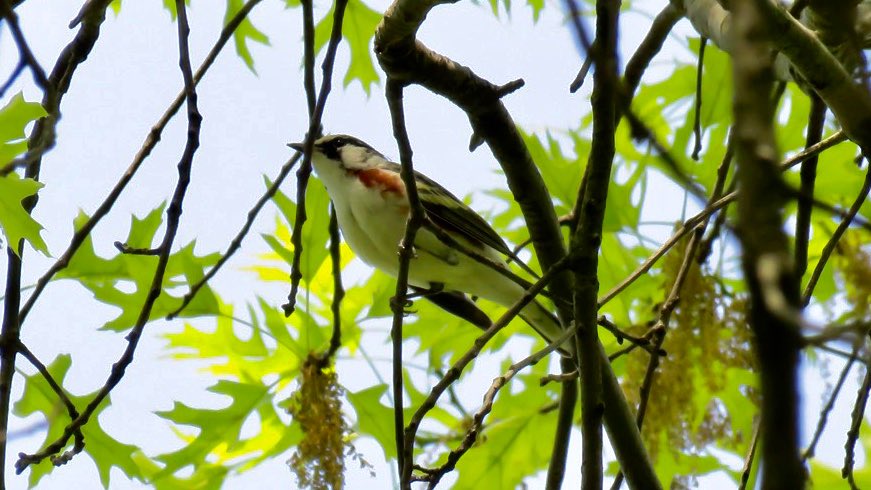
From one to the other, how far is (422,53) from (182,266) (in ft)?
4.04

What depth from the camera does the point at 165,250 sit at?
2.28 meters

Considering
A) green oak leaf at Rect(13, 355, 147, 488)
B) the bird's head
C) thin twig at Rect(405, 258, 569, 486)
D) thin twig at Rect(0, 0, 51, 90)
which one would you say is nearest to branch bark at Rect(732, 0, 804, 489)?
thin twig at Rect(405, 258, 569, 486)

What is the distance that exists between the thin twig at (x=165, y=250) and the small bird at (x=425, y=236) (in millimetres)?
1290

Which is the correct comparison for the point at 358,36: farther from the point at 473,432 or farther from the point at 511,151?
the point at 473,432

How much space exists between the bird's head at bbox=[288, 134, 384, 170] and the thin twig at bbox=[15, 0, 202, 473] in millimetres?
1535

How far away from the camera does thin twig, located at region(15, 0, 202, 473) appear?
2.18m

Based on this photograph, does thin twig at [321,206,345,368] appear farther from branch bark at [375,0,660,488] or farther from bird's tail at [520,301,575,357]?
bird's tail at [520,301,575,357]

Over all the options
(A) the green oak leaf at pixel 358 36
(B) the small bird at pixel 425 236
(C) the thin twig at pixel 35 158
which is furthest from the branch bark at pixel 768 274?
(A) the green oak leaf at pixel 358 36

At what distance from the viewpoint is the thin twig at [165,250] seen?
2.18 m

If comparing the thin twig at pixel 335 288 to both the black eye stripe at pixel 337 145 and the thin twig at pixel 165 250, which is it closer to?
the thin twig at pixel 165 250

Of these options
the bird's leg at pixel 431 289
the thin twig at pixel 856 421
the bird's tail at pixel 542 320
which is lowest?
the thin twig at pixel 856 421

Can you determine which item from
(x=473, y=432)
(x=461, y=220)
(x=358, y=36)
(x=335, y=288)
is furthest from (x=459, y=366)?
(x=358, y=36)

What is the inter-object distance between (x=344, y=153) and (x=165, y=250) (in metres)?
1.93

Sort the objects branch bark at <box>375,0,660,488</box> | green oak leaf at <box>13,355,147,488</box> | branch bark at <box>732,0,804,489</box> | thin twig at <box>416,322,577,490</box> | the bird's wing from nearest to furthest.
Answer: branch bark at <box>732,0,804,489</box> < thin twig at <box>416,322,577,490</box> < branch bark at <box>375,0,660,488</box> < green oak leaf at <box>13,355,147,488</box> < the bird's wing
